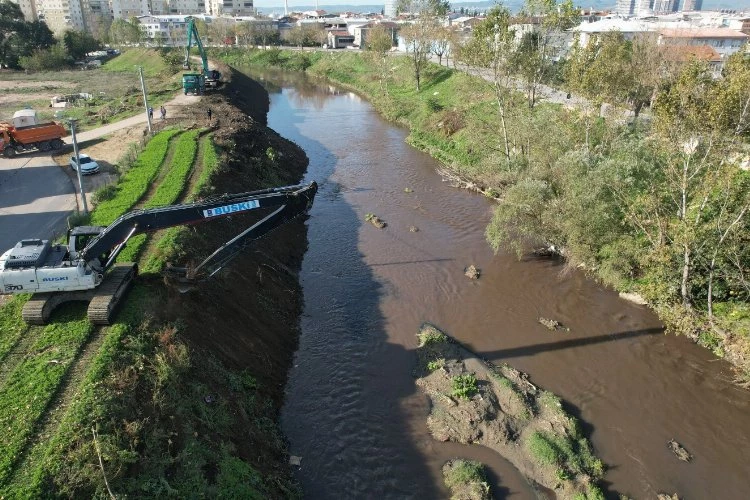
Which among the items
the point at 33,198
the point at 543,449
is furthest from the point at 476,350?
the point at 33,198

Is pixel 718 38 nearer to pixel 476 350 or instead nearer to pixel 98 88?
pixel 476 350

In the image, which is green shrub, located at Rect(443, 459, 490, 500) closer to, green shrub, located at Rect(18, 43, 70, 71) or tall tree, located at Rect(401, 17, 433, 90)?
tall tree, located at Rect(401, 17, 433, 90)

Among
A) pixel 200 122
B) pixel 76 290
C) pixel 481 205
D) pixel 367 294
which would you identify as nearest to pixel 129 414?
pixel 76 290

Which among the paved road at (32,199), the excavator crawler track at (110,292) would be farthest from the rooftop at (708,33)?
the excavator crawler track at (110,292)

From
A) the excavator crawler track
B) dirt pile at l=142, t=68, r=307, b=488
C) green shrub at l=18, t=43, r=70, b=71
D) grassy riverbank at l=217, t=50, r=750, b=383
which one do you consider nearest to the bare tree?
grassy riverbank at l=217, t=50, r=750, b=383

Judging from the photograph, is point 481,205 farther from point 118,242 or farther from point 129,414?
point 129,414

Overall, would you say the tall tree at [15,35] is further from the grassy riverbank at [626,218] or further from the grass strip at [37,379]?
the grass strip at [37,379]
